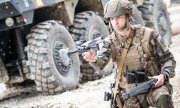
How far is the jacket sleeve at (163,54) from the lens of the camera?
15.7 feet

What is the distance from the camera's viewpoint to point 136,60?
4.94m

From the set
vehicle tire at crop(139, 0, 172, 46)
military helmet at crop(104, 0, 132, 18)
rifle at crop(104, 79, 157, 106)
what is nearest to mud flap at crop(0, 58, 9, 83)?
military helmet at crop(104, 0, 132, 18)

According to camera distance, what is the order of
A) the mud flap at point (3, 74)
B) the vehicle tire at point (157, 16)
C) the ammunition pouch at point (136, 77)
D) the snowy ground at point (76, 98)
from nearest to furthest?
the ammunition pouch at point (136, 77) → the snowy ground at point (76, 98) → the mud flap at point (3, 74) → the vehicle tire at point (157, 16)

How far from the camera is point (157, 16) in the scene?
13531mm

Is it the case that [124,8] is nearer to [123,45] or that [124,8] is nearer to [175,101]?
[123,45]

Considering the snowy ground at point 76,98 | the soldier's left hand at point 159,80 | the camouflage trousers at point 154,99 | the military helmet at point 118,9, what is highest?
the military helmet at point 118,9

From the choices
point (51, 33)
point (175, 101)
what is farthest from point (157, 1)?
point (175, 101)

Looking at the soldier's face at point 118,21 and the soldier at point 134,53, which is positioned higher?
the soldier's face at point 118,21

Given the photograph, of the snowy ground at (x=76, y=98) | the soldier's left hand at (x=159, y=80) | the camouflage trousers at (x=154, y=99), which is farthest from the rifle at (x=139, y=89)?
the snowy ground at (x=76, y=98)

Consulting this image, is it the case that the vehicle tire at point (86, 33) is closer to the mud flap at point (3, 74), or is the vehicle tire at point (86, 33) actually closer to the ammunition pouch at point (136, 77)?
the mud flap at point (3, 74)

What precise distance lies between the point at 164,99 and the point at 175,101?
2361 millimetres

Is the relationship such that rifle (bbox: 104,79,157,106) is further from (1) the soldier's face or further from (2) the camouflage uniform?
(1) the soldier's face

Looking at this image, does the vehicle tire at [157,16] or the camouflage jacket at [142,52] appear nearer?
the camouflage jacket at [142,52]

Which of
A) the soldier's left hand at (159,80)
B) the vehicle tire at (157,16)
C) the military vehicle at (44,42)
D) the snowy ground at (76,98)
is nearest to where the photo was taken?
the soldier's left hand at (159,80)
